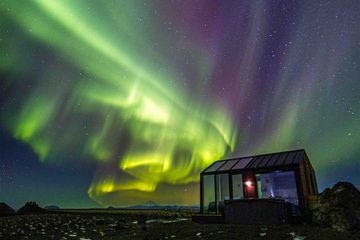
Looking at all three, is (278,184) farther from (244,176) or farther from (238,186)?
(244,176)

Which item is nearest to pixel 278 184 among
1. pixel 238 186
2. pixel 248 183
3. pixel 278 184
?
pixel 278 184

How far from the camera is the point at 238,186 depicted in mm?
21219

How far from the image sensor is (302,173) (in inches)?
736

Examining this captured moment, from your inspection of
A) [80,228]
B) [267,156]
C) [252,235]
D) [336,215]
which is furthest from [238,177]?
[80,228]

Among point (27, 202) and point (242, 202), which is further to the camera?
point (27, 202)

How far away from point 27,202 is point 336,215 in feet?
96.5

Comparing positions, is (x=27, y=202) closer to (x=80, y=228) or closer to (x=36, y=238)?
(x=80, y=228)

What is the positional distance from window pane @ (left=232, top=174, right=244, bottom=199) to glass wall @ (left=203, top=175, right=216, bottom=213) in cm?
192

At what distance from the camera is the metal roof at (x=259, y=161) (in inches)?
771

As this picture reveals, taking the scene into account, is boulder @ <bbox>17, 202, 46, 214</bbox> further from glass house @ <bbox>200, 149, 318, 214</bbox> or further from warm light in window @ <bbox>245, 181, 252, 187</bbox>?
→ warm light in window @ <bbox>245, 181, 252, 187</bbox>

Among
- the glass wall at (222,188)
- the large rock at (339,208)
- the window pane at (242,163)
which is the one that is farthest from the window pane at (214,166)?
the large rock at (339,208)

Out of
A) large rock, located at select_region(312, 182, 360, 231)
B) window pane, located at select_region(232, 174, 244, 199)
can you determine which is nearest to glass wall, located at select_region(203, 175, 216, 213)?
window pane, located at select_region(232, 174, 244, 199)

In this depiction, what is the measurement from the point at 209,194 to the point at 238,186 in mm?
2711

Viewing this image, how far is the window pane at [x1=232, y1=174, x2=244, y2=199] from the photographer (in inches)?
814
